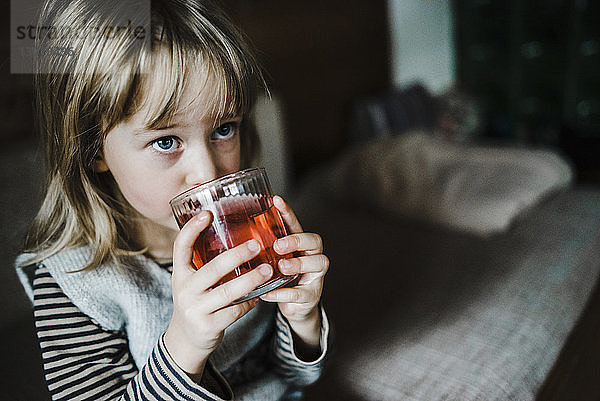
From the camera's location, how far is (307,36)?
1.48 m

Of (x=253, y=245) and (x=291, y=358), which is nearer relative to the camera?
(x=253, y=245)

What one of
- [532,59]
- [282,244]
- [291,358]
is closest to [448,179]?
[291,358]

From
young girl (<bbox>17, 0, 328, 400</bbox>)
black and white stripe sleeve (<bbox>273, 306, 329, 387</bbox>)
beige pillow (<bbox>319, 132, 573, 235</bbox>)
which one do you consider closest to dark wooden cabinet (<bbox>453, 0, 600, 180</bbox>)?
beige pillow (<bbox>319, 132, 573, 235</bbox>)

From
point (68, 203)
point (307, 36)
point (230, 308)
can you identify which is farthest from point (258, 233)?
point (307, 36)

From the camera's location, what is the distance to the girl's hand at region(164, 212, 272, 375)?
331 mm

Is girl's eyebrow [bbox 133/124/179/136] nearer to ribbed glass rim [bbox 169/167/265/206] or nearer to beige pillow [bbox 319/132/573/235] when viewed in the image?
ribbed glass rim [bbox 169/167/265/206]

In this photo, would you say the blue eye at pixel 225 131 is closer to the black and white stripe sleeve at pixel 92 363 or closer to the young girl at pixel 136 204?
the young girl at pixel 136 204

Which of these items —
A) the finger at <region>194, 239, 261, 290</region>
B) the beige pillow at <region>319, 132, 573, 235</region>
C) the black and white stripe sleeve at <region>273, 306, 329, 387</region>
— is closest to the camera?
the finger at <region>194, 239, 261, 290</region>

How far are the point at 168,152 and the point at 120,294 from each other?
0.45 ft

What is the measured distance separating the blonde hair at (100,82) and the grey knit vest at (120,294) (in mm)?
11

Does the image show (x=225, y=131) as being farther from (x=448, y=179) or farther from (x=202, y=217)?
(x=448, y=179)

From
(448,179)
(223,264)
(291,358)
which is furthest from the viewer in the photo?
(448,179)

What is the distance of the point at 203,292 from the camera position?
34 cm

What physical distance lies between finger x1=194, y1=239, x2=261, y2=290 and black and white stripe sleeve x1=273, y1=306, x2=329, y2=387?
0.19 m
